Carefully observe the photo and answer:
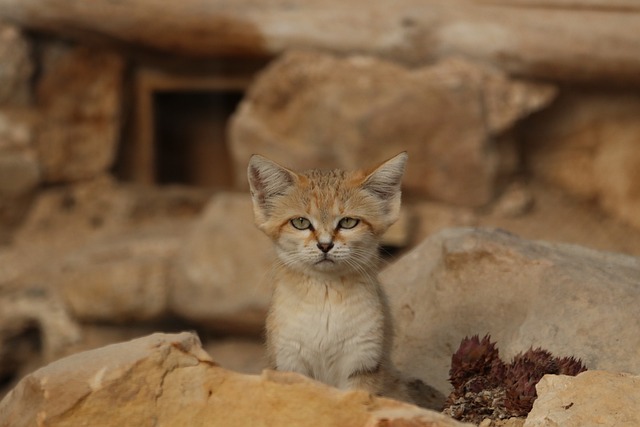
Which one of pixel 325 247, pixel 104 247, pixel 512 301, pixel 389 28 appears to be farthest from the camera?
pixel 104 247

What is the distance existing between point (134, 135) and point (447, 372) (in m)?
6.01

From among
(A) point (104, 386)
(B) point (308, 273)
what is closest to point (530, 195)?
(B) point (308, 273)

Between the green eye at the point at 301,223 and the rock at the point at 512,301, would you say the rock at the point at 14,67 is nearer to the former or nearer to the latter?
the rock at the point at 512,301

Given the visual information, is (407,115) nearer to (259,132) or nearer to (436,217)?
(436,217)

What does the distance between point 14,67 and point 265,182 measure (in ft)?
17.3

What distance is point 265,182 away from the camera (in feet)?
16.2

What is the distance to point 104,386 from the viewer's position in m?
3.88

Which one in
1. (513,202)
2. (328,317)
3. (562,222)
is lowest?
(328,317)

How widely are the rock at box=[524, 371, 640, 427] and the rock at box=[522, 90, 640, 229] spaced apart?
15.8 feet

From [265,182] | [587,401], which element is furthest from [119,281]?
[587,401]

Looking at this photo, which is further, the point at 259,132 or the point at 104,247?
the point at 104,247

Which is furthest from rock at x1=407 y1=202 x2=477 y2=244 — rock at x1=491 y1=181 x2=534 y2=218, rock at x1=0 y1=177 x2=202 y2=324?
rock at x1=0 y1=177 x2=202 y2=324

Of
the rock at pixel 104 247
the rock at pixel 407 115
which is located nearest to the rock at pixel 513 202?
the rock at pixel 407 115

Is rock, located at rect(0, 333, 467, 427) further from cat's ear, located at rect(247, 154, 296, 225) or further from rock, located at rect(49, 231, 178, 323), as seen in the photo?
rock, located at rect(49, 231, 178, 323)
